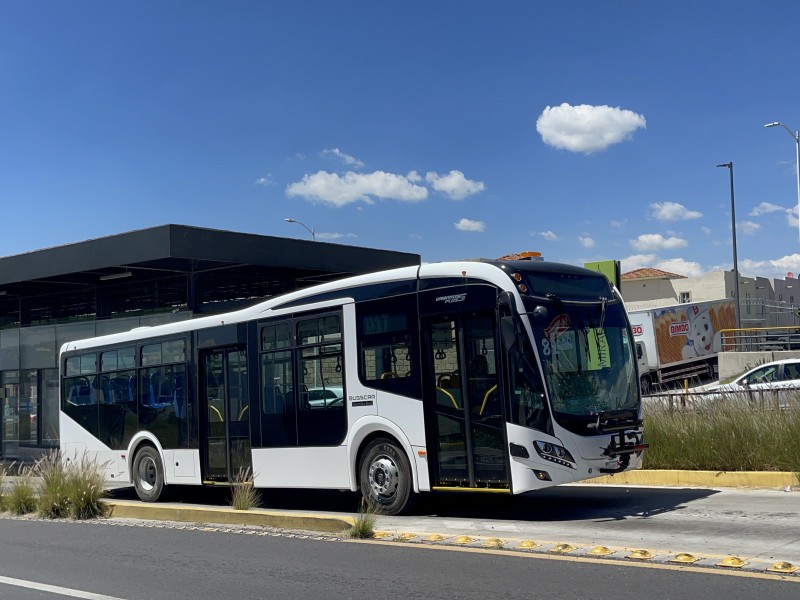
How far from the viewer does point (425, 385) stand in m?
11.0

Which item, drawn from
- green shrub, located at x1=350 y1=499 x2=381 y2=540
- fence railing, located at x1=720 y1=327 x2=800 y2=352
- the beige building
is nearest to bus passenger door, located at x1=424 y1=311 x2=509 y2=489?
green shrub, located at x1=350 y1=499 x2=381 y2=540

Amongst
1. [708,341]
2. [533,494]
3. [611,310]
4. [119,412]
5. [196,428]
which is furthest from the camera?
[708,341]

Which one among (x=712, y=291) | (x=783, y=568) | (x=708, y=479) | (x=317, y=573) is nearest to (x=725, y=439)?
(x=708, y=479)

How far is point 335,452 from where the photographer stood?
12.1 metres

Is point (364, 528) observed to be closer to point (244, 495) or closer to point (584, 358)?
point (244, 495)

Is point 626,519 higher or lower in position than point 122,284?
lower

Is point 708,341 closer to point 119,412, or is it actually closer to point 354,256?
point 354,256

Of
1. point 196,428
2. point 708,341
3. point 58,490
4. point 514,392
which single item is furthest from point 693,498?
point 708,341

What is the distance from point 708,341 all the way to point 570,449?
3086 cm

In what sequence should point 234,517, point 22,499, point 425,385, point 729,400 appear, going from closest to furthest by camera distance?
1. point 425,385
2. point 234,517
3. point 729,400
4. point 22,499

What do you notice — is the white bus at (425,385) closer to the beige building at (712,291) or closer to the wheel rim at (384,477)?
the wheel rim at (384,477)

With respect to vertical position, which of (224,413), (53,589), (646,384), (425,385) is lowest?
(53,589)

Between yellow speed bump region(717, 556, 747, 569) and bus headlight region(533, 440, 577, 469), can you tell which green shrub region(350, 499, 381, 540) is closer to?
bus headlight region(533, 440, 577, 469)

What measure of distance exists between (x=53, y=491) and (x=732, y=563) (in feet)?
34.9
